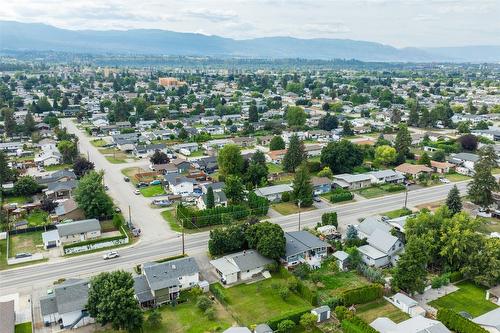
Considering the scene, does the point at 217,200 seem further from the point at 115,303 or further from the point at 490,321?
the point at 490,321

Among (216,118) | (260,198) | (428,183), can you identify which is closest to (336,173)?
(428,183)

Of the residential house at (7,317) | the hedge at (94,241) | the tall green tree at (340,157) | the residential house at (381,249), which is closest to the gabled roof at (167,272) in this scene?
the hedge at (94,241)

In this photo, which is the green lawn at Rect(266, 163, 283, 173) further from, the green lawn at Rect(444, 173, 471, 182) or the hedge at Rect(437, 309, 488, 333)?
the hedge at Rect(437, 309, 488, 333)

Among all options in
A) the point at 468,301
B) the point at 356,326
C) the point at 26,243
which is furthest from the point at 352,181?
the point at 26,243

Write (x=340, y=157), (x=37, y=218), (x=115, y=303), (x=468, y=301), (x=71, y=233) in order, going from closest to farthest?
(x=115, y=303) → (x=468, y=301) → (x=71, y=233) → (x=37, y=218) → (x=340, y=157)

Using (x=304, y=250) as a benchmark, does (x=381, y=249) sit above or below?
below

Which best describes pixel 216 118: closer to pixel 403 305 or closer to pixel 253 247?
pixel 253 247

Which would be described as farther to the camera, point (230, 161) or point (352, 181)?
point (352, 181)

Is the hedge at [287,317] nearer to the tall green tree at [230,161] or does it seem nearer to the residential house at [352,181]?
the tall green tree at [230,161]

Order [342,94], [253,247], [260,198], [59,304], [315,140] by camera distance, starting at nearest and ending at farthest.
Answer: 1. [59,304]
2. [253,247]
3. [260,198]
4. [315,140]
5. [342,94]
